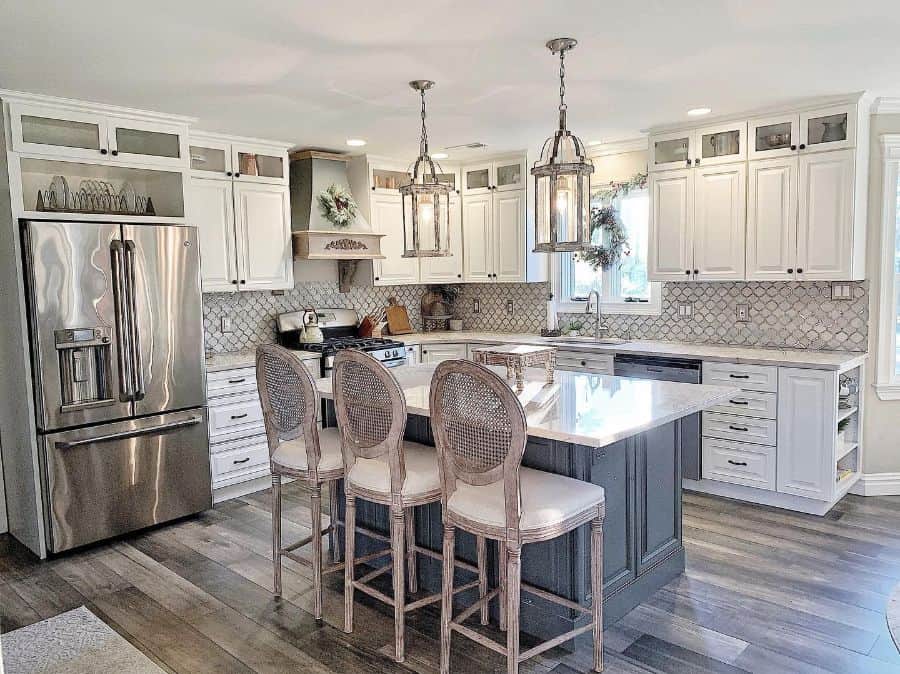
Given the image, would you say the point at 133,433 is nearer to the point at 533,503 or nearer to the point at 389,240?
the point at 533,503

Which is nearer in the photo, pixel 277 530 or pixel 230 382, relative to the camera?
pixel 277 530

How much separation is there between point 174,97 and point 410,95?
1.34m

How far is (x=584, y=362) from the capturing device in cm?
530

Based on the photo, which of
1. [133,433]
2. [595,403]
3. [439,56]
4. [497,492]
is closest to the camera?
[497,492]

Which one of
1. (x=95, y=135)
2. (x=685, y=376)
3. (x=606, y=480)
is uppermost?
(x=95, y=135)

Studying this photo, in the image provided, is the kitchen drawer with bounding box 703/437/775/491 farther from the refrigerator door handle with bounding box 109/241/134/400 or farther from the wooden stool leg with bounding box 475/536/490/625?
the refrigerator door handle with bounding box 109/241/134/400

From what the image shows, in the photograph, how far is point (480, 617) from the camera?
307 cm

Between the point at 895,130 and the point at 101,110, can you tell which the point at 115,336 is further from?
the point at 895,130

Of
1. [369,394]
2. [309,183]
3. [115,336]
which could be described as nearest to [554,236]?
[369,394]

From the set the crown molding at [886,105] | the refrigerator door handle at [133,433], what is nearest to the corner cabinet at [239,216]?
the refrigerator door handle at [133,433]

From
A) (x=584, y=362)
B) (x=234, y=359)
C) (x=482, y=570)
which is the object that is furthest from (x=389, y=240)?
(x=482, y=570)

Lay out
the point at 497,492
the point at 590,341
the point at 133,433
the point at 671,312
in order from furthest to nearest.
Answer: the point at 590,341, the point at 671,312, the point at 133,433, the point at 497,492

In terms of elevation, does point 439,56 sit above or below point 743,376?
above

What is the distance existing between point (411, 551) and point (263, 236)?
2.94 metres
